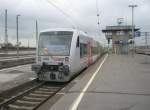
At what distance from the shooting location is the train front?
51.9 feet

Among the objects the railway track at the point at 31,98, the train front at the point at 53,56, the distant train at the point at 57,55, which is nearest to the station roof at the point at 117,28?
the distant train at the point at 57,55

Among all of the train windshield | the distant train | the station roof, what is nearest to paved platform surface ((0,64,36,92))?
the distant train

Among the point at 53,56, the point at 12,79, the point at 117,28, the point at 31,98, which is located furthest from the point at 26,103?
the point at 117,28

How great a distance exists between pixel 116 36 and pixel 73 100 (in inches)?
3559

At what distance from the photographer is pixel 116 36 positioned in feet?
325

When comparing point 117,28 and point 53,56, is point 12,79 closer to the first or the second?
point 53,56

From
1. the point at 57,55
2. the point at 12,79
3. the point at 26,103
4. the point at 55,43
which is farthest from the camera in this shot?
the point at 12,79

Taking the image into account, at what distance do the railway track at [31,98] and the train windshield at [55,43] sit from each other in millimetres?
1826

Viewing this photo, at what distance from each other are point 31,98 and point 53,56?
13.8 feet

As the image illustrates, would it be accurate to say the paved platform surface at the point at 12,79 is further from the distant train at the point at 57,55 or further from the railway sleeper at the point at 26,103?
the railway sleeper at the point at 26,103

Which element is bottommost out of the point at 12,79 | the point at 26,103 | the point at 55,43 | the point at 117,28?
the point at 26,103

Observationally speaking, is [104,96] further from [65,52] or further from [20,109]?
[65,52]

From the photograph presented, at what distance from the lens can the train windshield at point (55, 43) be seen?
1644 centimetres

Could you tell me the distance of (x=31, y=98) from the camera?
1254 centimetres
